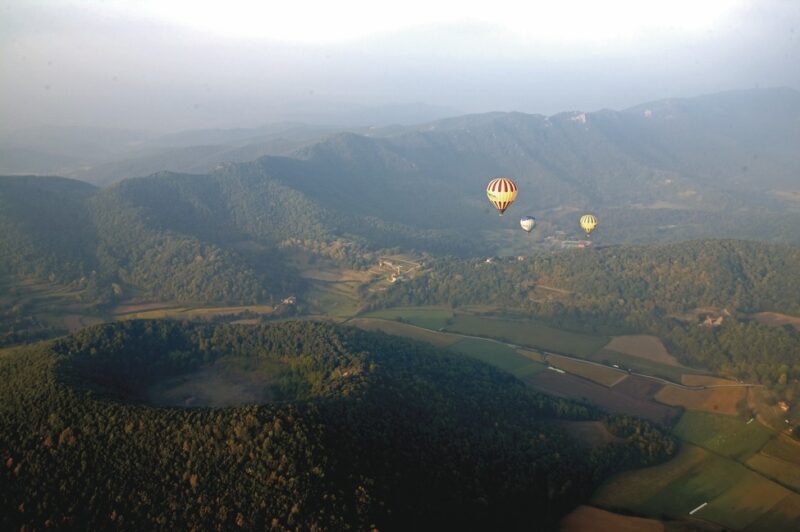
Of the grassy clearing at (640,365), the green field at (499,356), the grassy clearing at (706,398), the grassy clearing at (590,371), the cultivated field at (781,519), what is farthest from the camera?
the green field at (499,356)

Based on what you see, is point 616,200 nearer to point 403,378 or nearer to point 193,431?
point 403,378

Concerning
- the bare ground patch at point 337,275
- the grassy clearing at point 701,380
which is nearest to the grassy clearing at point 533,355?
the grassy clearing at point 701,380

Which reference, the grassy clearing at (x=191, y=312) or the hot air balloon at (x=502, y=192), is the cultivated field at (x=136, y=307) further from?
the hot air balloon at (x=502, y=192)

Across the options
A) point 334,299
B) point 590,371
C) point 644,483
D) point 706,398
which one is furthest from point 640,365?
point 334,299

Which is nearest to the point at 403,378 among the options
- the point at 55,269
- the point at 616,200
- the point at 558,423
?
the point at 558,423

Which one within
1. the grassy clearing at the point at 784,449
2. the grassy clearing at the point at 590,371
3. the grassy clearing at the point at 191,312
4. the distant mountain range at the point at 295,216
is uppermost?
the distant mountain range at the point at 295,216

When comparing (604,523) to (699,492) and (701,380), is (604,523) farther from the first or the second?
(701,380)
